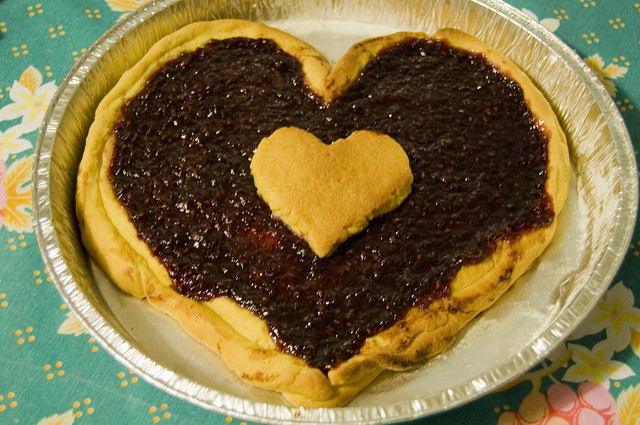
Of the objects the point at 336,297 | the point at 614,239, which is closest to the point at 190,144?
the point at 336,297

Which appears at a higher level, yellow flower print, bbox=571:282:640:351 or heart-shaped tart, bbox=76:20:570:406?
heart-shaped tart, bbox=76:20:570:406

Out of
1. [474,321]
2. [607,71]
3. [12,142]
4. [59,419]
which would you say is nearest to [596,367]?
[474,321]

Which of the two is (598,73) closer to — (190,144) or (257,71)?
(257,71)

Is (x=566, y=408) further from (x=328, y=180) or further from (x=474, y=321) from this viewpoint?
(x=328, y=180)

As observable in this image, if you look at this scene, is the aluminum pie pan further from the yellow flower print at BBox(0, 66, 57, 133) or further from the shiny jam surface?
the yellow flower print at BBox(0, 66, 57, 133)

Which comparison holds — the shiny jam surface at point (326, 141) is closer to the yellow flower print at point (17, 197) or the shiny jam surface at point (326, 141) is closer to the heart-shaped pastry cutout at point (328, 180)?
the heart-shaped pastry cutout at point (328, 180)

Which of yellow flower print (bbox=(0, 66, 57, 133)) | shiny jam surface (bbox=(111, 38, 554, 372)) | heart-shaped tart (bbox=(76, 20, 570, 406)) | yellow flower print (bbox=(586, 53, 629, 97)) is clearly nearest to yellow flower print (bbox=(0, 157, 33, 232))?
yellow flower print (bbox=(0, 66, 57, 133))

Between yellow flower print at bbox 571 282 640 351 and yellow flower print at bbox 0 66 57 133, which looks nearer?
yellow flower print at bbox 571 282 640 351
